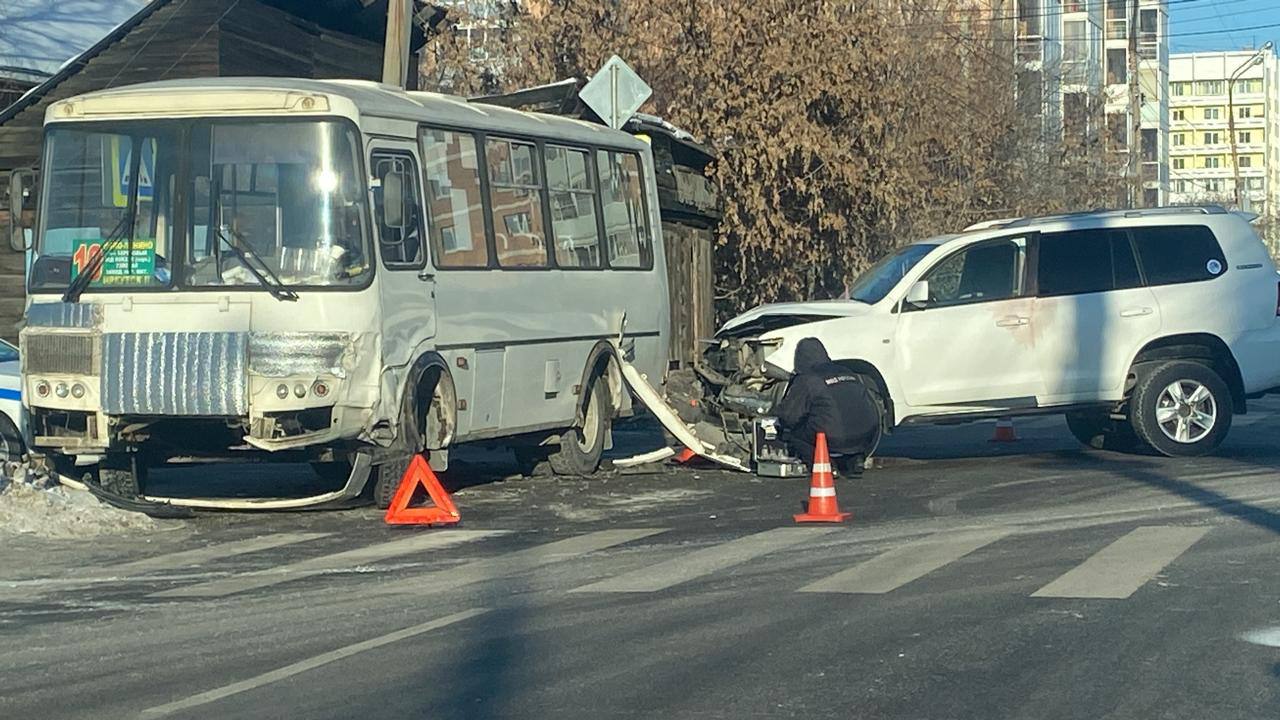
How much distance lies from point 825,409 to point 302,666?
7.67 m

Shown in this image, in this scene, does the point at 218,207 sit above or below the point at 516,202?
Result: below

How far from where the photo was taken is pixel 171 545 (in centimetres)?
1176

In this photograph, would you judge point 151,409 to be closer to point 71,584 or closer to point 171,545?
point 171,545

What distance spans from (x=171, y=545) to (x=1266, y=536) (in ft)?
22.9

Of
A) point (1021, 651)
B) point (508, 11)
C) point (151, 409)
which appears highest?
point (508, 11)

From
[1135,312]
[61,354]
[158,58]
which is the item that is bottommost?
[61,354]

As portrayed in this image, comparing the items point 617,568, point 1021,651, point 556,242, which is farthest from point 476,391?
point 1021,651

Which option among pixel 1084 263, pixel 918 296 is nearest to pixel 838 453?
pixel 918 296

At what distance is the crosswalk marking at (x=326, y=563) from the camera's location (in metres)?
9.84

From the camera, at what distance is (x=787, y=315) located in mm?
15953

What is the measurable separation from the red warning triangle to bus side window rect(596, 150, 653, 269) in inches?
181

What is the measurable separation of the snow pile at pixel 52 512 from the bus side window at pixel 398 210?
257 cm

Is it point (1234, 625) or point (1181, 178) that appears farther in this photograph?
point (1181, 178)

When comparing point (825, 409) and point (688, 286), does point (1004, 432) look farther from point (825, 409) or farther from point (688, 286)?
point (688, 286)
